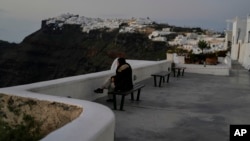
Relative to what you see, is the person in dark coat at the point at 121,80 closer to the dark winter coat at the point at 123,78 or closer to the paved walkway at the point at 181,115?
the dark winter coat at the point at 123,78

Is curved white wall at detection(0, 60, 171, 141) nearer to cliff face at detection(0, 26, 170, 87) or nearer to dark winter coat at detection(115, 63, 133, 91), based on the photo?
dark winter coat at detection(115, 63, 133, 91)

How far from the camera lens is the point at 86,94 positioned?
8.27 m

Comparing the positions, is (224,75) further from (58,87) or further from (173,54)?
(58,87)

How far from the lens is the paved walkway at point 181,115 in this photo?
5.80 metres

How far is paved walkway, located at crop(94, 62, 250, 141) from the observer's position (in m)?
5.80

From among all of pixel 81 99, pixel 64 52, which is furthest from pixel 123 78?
pixel 64 52

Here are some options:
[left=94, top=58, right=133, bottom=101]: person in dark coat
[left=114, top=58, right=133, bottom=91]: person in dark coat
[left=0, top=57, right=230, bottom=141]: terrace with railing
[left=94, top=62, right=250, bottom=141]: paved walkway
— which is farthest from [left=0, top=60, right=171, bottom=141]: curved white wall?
[left=114, top=58, right=133, bottom=91]: person in dark coat

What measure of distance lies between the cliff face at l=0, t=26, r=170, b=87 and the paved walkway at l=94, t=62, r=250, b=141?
45.0 m

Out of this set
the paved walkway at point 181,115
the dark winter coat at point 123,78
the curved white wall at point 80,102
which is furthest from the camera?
the dark winter coat at point 123,78

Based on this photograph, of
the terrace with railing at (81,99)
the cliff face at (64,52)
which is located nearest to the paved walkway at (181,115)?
the terrace with railing at (81,99)

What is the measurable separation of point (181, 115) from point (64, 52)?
7277cm

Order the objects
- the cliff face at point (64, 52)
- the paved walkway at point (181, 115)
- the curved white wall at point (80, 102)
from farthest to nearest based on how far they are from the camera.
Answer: the cliff face at point (64, 52)
the paved walkway at point (181, 115)
the curved white wall at point (80, 102)

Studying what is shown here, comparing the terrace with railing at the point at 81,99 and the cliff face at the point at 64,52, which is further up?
the terrace with railing at the point at 81,99

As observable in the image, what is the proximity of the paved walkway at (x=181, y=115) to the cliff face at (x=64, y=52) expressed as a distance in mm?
45037
